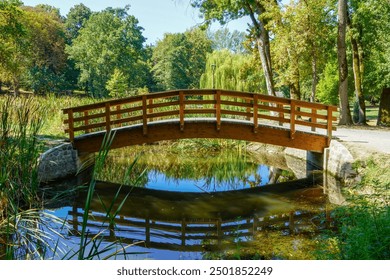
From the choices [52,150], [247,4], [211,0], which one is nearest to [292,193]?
[52,150]

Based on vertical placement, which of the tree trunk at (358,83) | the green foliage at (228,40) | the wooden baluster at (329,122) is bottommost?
the wooden baluster at (329,122)

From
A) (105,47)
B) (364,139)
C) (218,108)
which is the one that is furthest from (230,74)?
(364,139)

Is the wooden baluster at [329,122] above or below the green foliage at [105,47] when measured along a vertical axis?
below

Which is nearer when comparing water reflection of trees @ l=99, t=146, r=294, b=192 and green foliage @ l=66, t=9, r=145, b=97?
water reflection of trees @ l=99, t=146, r=294, b=192

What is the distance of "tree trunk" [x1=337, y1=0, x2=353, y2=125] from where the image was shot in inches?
479

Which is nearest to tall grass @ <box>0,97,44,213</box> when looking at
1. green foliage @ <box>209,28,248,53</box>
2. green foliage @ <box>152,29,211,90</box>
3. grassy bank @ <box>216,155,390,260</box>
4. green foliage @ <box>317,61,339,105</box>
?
grassy bank @ <box>216,155,390,260</box>

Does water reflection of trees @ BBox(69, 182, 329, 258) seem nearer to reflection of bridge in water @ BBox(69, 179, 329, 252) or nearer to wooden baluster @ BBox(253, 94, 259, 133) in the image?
reflection of bridge in water @ BBox(69, 179, 329, 252)

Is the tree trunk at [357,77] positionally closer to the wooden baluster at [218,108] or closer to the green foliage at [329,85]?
the green foliage at [329,85]


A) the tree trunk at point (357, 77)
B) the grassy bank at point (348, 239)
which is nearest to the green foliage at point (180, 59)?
the tree trunk at point (357, 77)

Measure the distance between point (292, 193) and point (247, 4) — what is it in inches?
332

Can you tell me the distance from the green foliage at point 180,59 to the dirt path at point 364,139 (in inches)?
429

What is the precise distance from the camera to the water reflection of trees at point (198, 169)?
9734 mm

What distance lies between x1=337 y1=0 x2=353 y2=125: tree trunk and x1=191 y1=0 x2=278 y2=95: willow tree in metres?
2.36

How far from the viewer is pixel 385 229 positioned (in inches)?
143
